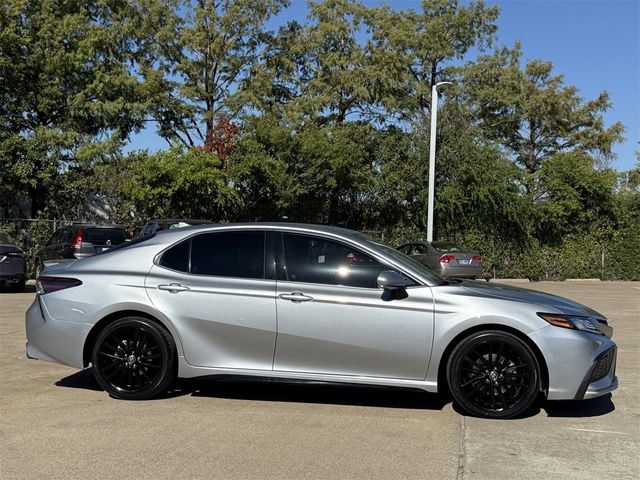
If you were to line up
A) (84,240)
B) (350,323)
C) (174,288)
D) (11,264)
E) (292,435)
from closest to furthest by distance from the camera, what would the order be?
(292,435), (350,323), (174,288), (84,240), (11,264)

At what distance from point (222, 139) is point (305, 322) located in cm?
2174

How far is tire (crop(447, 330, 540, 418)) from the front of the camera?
5.44 metres

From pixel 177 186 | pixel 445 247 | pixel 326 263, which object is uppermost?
pixel 177 186

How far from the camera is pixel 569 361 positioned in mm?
5332

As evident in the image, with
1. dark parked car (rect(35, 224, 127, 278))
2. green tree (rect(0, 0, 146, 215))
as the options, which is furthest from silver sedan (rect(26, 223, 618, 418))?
green tree (rect(0, 0, 146, 215))

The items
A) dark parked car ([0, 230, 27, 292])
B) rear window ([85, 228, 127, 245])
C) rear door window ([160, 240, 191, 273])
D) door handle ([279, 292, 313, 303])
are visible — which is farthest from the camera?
dark parked car ([0, 230, 27, 292])

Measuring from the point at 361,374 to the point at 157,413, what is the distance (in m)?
1.79

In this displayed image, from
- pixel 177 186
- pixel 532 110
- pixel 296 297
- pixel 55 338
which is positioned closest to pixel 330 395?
pixel 296 297

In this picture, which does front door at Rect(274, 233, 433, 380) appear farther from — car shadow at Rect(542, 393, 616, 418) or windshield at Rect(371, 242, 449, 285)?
car shadow at Rect(542, 393, 616, 418)

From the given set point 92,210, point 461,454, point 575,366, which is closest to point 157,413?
point 461,454

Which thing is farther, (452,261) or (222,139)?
(222,139)

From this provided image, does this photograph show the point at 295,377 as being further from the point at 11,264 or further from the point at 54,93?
the point at 54,93

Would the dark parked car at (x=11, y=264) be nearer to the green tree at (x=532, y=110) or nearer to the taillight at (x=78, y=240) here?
the taillight at (x=78, y=240)

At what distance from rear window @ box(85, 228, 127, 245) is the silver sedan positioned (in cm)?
973
